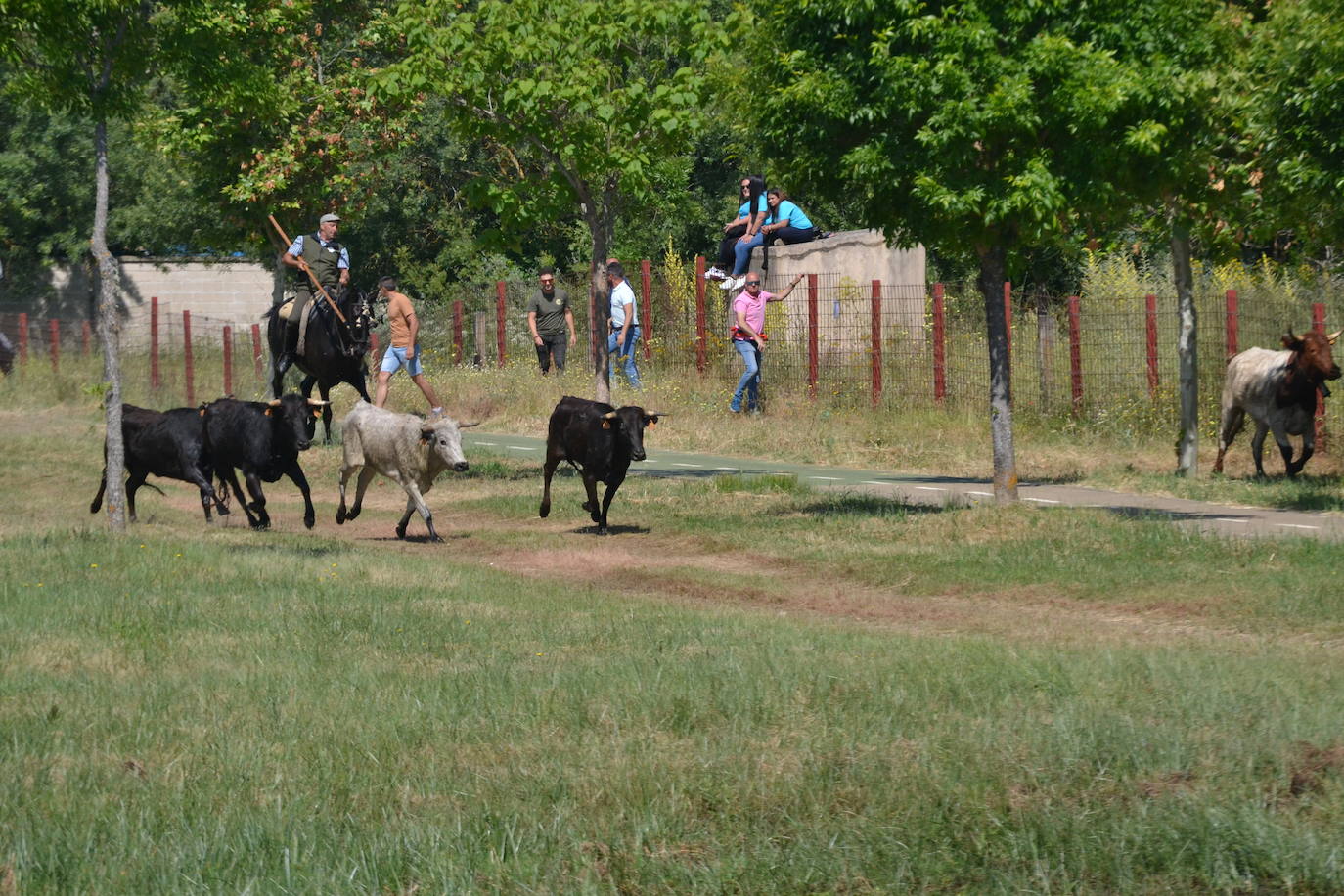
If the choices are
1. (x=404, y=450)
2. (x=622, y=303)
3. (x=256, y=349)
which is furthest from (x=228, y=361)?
(x=404, y=450)

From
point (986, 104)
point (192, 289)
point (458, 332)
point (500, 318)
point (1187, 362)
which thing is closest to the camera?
point (986, 104)

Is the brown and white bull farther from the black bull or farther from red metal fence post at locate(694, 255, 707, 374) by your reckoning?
red metal fence post at locate(694, 255, 707, 374)

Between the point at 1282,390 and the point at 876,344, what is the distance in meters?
8.56

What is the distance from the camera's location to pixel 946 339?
88.4 feet

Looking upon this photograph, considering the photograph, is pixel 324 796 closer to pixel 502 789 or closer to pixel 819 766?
pixel 502 789

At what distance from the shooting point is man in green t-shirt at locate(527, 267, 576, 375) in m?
32.0

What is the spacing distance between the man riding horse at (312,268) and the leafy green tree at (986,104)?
9.24 m

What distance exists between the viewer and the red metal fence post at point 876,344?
27.4 m

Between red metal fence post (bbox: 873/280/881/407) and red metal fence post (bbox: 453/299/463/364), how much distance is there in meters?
12.9

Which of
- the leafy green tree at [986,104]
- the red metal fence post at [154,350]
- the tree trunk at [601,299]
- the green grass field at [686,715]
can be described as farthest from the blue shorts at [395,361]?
the red metal fence post at [154,350]

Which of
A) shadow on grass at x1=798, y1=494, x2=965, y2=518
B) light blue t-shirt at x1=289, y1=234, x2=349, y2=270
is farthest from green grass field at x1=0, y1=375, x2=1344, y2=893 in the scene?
light blue t-shirt at x1=289, y1=234, x2=349, y2=270

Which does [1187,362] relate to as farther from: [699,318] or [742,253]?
[699,318]

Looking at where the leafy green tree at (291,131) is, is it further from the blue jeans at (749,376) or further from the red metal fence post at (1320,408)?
the red metal fence post at (1320,408)

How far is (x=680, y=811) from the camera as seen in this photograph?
22.5 ft
